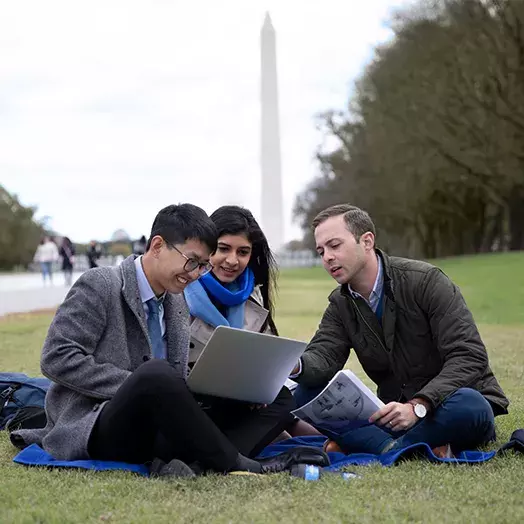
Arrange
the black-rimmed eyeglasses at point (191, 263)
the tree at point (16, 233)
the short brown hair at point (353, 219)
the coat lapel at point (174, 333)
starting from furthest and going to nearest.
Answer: the tree at point (16, 233) < the short brown hair at point (353, 219) < the coat lapel at point (174, 333) < the black-rimmed eyeglasses at point (191, 263)

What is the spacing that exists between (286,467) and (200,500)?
791 mm

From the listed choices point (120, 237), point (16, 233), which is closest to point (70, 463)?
point (120, 237)

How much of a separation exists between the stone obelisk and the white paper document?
112ft

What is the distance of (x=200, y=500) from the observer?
3938mm

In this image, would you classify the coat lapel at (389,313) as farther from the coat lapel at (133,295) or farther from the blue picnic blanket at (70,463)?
the blue picnic blanket at (70,463)

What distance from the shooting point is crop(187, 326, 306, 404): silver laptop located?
424 centimetres

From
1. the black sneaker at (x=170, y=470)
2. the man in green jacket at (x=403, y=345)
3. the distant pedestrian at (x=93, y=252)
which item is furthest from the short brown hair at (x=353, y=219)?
the distant pedestrian at (x=93, y=252)

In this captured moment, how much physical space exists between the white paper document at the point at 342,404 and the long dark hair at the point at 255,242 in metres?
0.88

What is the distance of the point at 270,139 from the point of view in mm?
40906

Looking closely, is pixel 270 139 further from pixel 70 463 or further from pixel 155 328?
pixel 70 463

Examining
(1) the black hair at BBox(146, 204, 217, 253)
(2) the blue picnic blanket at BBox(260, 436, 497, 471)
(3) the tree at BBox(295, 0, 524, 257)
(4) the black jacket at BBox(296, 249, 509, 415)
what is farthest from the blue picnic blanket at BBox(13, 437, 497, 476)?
(3) the tree at BBox(295, 0, 524, 257)

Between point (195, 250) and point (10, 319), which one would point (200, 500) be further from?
point (10, 319)

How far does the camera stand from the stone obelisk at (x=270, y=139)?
127 feet

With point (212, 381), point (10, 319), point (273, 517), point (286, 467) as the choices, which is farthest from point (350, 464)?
point (10, 319)
